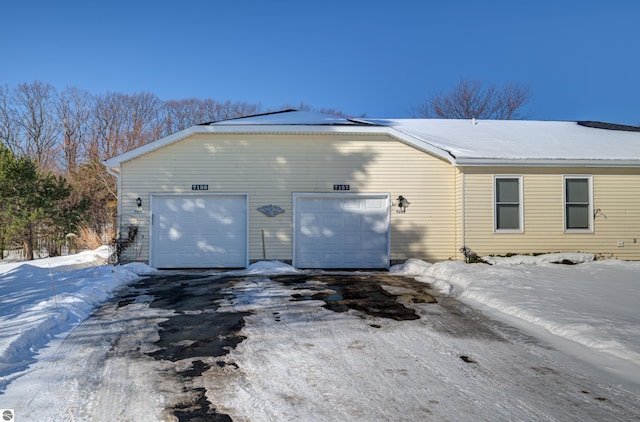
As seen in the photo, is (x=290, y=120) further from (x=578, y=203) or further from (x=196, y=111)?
(x=196, y=111)

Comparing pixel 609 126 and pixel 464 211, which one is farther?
pixel 609 126

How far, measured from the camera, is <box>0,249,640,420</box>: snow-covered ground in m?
3.36

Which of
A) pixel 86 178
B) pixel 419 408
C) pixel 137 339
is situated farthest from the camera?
pixel 86 178

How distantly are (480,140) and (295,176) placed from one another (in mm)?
6037

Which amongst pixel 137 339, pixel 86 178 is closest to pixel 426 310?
pixel 137 339

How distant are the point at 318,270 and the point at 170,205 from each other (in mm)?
4470

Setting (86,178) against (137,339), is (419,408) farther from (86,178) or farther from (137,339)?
(86,178)

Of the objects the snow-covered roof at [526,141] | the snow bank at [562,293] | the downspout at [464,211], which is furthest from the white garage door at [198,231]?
the downspout at [464,211]

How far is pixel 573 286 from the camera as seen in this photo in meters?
7.18

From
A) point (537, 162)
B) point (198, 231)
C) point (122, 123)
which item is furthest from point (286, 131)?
point (122, 123)

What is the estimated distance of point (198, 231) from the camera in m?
10.8

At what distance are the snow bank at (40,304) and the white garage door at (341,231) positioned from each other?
4391 millimetres

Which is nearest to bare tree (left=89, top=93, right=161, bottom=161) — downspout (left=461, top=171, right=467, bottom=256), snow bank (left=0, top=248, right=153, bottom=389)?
snow bank (left=0, top=248, right=153, bottom=389)


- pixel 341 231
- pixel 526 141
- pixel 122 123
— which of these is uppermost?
pixel 122 123
